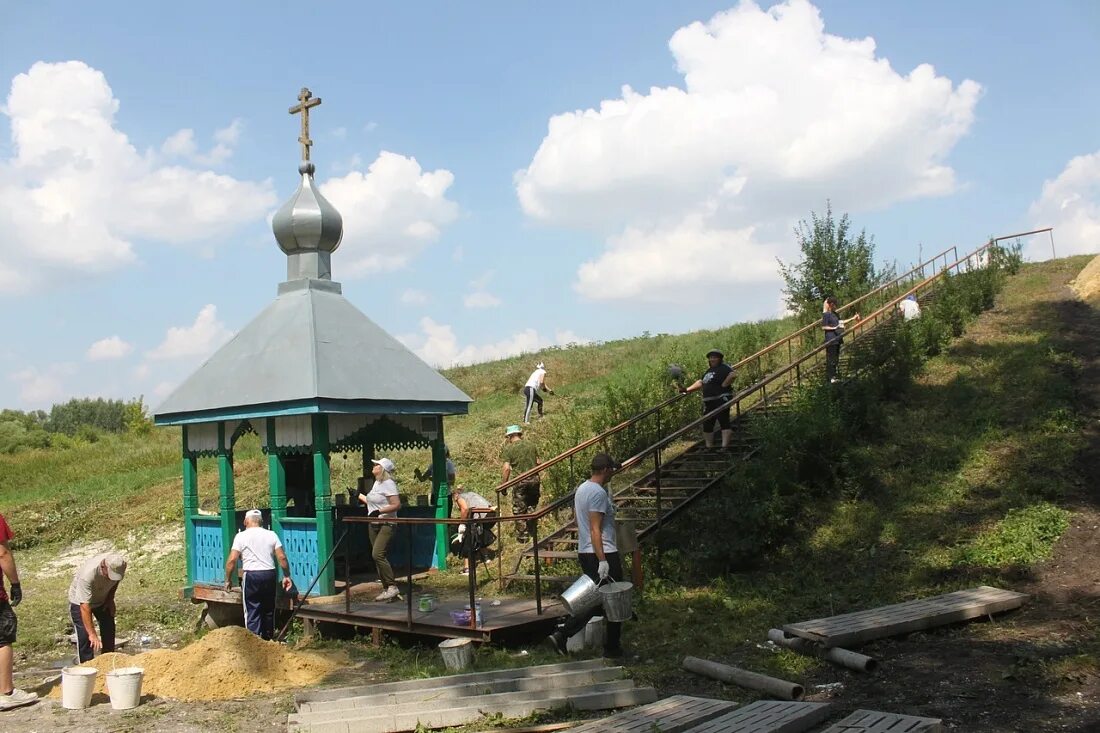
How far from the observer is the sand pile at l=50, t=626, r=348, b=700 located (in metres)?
8.38

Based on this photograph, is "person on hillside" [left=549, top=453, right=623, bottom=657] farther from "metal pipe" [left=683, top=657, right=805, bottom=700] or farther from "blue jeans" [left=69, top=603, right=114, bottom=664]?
"blue jeans" [left=69, top=603, right=114, bottom=664]

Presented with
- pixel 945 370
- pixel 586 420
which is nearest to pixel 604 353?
pixel 586 420

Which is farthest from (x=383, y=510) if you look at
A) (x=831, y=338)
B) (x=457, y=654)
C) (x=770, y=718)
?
(x=831, y=338)

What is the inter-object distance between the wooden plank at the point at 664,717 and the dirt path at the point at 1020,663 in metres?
1.06

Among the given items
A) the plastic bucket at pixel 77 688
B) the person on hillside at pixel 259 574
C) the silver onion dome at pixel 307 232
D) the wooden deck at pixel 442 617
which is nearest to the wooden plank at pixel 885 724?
the wooden deck at pixel 442 617

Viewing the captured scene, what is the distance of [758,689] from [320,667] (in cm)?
421

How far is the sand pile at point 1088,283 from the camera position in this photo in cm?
2312

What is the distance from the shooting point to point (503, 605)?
10.5 meters

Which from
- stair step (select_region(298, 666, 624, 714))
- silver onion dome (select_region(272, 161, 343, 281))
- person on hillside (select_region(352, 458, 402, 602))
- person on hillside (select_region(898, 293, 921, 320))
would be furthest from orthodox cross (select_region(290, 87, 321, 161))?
person on hillside (select_region(898, 293, 921, 320))

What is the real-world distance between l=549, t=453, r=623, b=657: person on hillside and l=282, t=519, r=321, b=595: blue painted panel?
12.3 feet

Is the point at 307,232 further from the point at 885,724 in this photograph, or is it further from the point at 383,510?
the point at 885,724

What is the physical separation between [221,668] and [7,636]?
Result: 72.0 inches

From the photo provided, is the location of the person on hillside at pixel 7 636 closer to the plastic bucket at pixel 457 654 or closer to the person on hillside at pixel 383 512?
the plastic bucket at pixel 457 654

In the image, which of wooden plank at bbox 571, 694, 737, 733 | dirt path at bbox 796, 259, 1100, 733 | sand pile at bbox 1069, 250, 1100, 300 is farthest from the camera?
sand pile at bbox 1069, 250, 1100, 300
